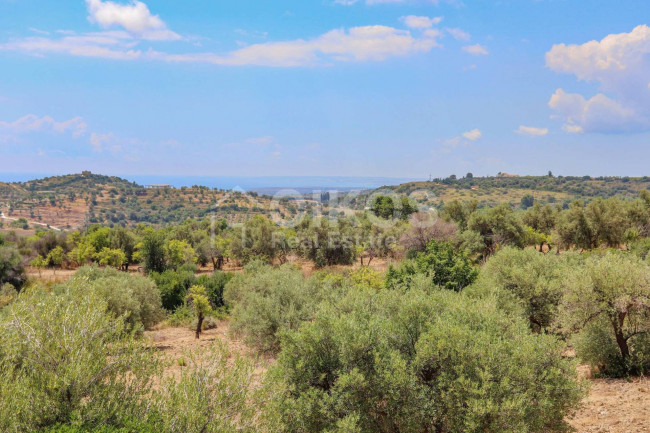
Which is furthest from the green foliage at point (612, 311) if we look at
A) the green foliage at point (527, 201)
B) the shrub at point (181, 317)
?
the green foliage at point (527, 201)

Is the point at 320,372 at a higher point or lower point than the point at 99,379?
lower

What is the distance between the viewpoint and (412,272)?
25031 millimetres

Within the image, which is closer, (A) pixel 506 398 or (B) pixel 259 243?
(A) pixel 506 398

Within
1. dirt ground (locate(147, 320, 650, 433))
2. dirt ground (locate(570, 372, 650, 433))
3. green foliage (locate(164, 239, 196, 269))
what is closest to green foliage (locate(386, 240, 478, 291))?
dirt ground (locate(147, 320, 650, 433))

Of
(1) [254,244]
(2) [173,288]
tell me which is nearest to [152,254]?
(1) [254,244]

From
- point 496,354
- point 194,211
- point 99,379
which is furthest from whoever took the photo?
point 194,211

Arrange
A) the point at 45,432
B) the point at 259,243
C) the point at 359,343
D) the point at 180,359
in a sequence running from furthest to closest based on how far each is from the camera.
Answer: the point at 259,243, the point at 180,359, the point at 359,343, the point at 45,432

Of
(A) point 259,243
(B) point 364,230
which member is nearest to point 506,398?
(A) point 259,243

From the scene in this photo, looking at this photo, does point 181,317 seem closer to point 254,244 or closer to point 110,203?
point 254,244

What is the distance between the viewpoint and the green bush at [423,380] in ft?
28.5

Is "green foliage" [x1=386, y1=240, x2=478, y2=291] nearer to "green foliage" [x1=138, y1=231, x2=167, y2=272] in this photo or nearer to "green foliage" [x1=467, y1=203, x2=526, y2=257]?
"green foliage" [x1=467, y1=203, x2=526, y2=257]

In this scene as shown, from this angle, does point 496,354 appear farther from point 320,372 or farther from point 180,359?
point 180,359

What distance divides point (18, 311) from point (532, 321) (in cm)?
1921

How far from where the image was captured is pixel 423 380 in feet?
32.4
